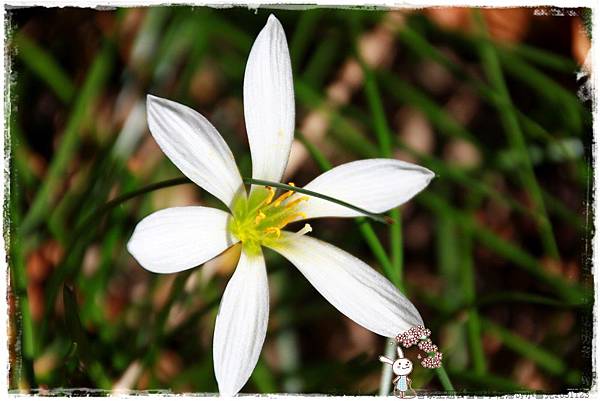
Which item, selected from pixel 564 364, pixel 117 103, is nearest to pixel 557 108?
pixel 564 364

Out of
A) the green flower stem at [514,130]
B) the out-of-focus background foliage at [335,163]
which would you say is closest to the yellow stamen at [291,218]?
the out-of-focus background foliage at [335,163]

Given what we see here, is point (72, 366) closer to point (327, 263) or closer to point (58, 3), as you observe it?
point (327, 263)

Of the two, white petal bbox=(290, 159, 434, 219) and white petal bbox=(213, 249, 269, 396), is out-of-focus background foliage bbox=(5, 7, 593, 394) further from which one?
white petal bbox=(213, 249, 269, 396)

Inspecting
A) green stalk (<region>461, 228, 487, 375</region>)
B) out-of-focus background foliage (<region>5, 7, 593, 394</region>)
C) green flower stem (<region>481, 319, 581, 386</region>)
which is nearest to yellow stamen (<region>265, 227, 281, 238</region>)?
out-of-focus background foliage (<region>5, 7, 593, 394</region>)

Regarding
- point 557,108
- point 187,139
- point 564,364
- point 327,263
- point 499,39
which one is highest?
point 499,39

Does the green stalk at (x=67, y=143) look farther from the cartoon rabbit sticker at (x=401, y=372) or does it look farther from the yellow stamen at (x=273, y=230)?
the cartoon rabbit sticker at (x=401, y=372)

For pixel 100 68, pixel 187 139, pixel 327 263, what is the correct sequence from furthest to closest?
pixel 100 68 < pixel 327 263 < pixel 187 139
